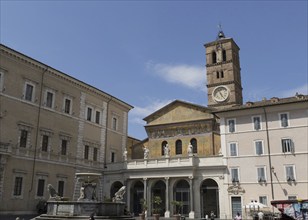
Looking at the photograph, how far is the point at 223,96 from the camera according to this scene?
56.8 meters

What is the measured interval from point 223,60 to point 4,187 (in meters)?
42.5

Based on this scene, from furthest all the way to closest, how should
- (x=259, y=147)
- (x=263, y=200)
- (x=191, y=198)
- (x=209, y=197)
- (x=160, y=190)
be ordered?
1. (x=160, y=190)
2. (x=209, y=197)
3. (x=191, y=198)
4. (x=259, y=147)
5. (x=263, y=200)

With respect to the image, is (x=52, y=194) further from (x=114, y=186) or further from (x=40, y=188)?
(x=114, y=186)

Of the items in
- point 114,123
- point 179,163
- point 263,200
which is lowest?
point 263,200

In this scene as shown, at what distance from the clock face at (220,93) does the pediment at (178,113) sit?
1395 centimetres

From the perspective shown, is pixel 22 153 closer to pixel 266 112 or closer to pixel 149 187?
pixel 149 187

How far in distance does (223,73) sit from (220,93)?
3.88 metres

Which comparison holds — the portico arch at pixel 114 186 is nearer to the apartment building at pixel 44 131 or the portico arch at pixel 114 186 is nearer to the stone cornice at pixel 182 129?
the apartment building at pixel 44 131

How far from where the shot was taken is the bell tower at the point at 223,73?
56438mm

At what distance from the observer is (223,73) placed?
5878 centimetres

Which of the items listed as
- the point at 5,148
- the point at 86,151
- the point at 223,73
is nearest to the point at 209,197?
the point at 86,151

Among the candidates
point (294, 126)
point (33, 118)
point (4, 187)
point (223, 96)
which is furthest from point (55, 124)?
point (223, 96)

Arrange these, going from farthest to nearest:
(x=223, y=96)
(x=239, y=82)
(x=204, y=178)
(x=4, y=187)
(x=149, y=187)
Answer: (x=239, y=82)
(x=223, y=96)
(x=149, y=187)
(x=204, y=178)
(x=4, y=187)

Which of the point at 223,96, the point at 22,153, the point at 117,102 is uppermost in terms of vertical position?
the point at 223,96
